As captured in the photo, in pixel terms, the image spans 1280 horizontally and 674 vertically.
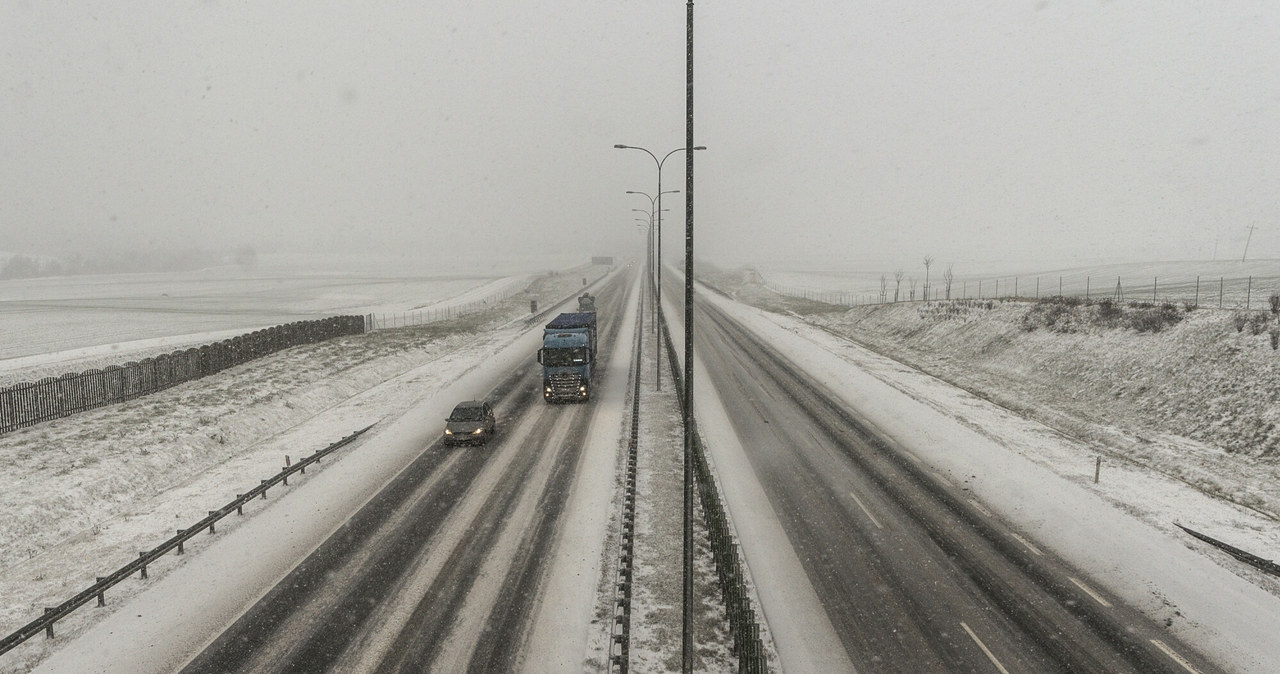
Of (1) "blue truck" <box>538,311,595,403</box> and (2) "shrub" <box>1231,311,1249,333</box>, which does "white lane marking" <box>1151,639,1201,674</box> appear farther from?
(1) "blue truck" <box>538,311,595,403</box>

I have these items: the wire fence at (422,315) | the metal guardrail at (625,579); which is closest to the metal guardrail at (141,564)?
the metal guardrail at (625,579)

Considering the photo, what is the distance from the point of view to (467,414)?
25.2 meters

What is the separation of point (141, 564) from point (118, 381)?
1750 centimetres

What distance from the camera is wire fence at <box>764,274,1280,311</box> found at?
172ft

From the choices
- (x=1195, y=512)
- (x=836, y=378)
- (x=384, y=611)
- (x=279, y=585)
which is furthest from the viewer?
(x=836, y=378)

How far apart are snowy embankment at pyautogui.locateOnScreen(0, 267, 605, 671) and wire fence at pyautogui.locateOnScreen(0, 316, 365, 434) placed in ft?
1.88

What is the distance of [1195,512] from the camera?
17.8 m

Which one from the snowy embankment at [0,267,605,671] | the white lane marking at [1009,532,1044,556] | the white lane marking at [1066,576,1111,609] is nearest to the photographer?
the white lane marking at [1066,576,1111,609]

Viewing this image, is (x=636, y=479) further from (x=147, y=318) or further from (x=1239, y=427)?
(x=147, y=318)

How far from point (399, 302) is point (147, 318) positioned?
3021 centimetres

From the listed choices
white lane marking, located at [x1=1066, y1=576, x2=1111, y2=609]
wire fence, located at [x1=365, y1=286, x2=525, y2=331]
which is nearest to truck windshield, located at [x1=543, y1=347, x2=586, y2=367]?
white lane marking, located at [x1=1066, y1=576, x2=1111, y2=609]

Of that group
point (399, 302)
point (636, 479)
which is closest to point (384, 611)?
point (636, 479)

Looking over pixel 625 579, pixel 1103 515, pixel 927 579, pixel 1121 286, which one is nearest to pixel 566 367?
pixel 625 579

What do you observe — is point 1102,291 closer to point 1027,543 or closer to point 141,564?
point 1027,543
